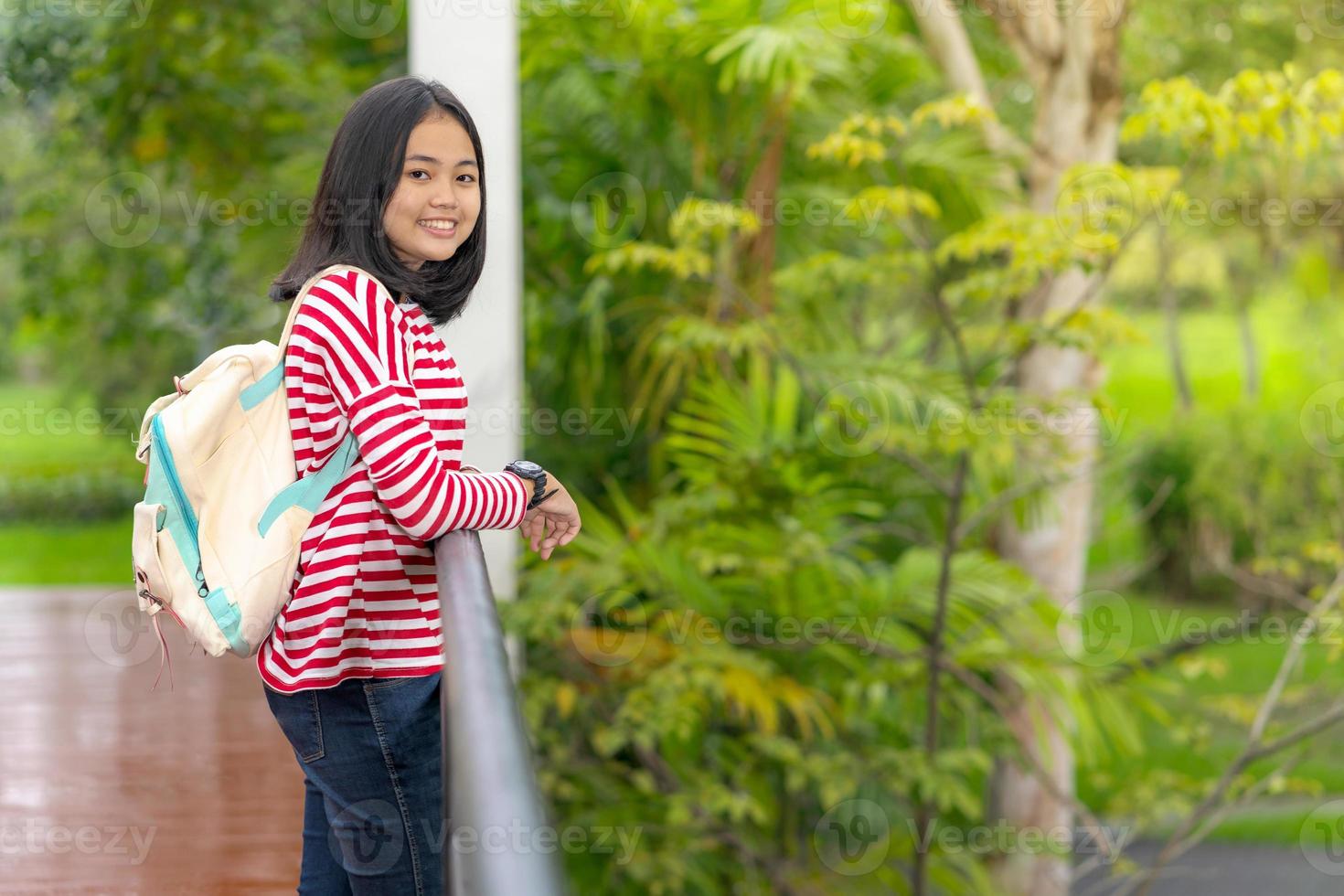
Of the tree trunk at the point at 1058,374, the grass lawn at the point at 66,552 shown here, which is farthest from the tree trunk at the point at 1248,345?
the grass lawn at the point at 66,552

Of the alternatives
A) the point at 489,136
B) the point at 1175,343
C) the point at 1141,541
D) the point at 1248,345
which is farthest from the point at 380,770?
the point at 1248,345

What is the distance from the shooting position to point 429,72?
3217 millimetres

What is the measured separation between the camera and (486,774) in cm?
68

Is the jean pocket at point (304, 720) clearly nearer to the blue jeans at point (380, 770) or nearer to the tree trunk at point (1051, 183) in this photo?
the blue jeans at point (380, 770)

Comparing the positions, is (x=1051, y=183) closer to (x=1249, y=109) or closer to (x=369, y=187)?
(x=1249, y=109)

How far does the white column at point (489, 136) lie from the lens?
3.18 metres

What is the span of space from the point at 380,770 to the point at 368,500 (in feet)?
0.81

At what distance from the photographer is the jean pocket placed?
46.6 inches

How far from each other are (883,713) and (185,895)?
2.76 meters

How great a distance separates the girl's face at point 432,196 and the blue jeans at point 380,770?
0.41m

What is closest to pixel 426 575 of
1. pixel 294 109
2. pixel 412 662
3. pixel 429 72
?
pixel 412 662

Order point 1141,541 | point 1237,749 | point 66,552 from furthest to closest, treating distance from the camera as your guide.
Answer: point 66,552 < point 1141,541 < point 1237,749

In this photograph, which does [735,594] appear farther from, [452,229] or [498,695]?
[498,695]

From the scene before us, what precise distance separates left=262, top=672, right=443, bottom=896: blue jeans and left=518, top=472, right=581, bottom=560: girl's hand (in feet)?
0.68
